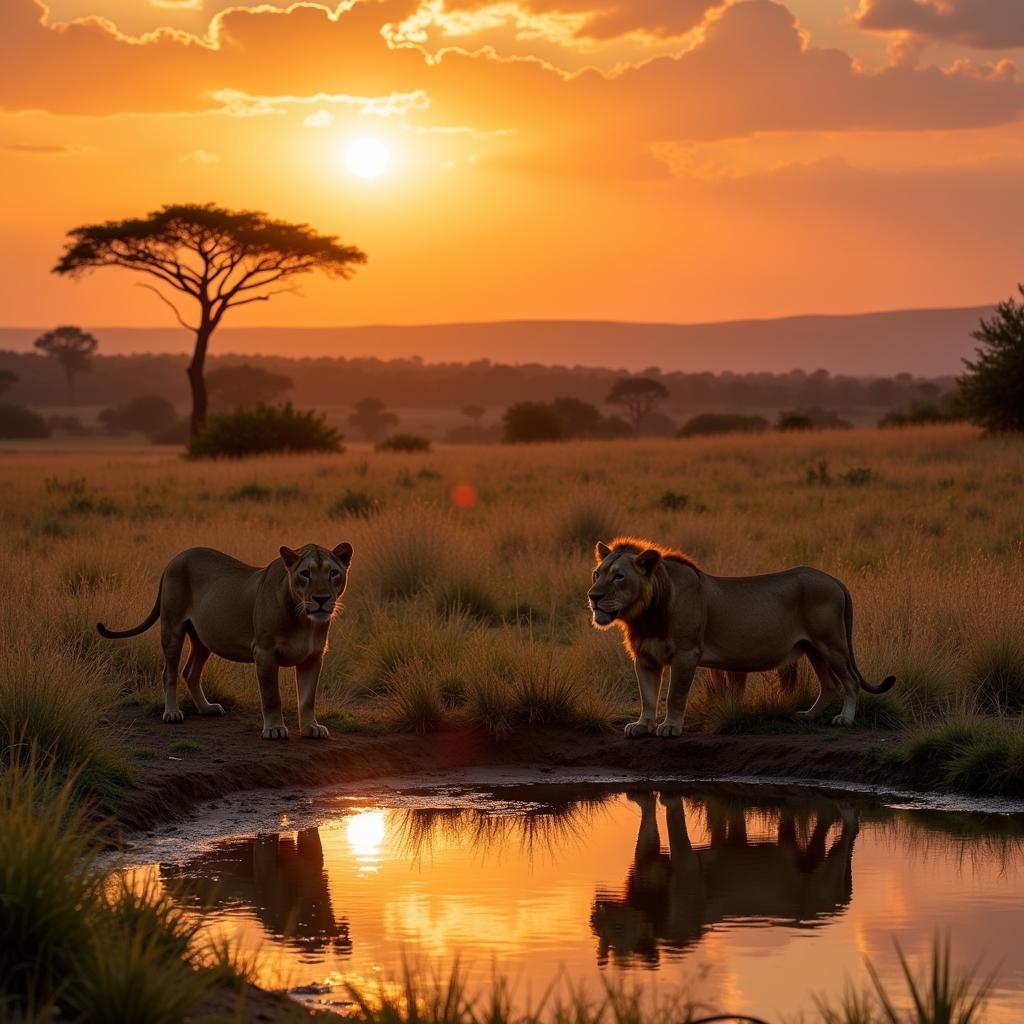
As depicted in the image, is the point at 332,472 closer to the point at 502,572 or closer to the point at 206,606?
the point at 502,572

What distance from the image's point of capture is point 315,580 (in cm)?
953

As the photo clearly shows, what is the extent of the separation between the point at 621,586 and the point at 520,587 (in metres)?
6.55

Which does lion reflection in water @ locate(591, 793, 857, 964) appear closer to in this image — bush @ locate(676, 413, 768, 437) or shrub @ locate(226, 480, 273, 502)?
shrub @ locate(226, 480, 273, 502)

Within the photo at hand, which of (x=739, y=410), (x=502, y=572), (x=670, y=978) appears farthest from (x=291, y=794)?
(x=739, y=410)

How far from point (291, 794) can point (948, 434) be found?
29.5 m

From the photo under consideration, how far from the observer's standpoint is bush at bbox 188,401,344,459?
143 feet

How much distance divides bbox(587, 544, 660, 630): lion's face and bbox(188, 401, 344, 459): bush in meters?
33.3

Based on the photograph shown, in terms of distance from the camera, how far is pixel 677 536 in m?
19.3

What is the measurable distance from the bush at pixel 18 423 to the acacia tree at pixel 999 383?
65.0m

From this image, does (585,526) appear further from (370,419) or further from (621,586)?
(370,419)

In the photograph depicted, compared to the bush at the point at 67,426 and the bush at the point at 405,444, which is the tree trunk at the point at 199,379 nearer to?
the bush at the point at 405,444

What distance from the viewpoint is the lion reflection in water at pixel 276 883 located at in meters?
6.83

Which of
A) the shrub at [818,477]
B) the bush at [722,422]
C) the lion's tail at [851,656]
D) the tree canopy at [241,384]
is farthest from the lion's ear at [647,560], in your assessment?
the tree canopy at [241,384]

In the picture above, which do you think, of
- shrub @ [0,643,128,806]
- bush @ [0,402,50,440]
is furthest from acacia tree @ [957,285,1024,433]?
bush @ [0,402,50,440]
